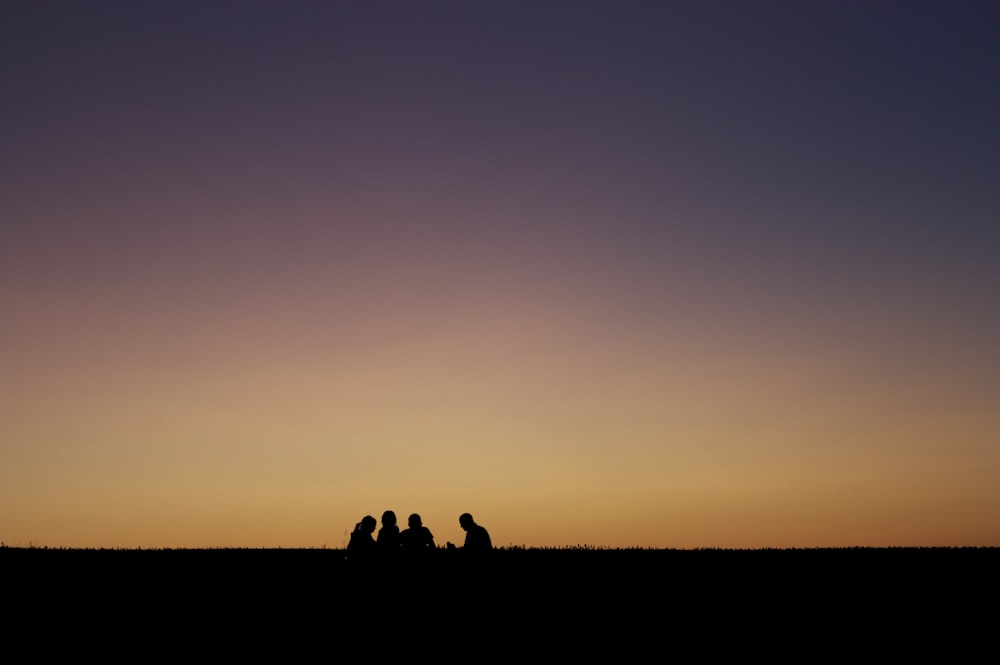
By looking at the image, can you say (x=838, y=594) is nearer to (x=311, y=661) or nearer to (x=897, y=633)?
(x=897, y=633)

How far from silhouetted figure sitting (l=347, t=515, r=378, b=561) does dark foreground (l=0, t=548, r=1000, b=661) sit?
25 cm

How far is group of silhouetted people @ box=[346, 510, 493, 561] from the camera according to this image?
23109 millimetres

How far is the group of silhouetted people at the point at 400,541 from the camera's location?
75.8 ft

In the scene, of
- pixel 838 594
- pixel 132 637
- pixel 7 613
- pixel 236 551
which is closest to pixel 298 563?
pixel 236 551

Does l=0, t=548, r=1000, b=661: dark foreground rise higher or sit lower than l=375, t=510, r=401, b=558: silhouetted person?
lower

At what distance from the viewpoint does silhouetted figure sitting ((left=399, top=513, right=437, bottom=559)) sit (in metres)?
23.4

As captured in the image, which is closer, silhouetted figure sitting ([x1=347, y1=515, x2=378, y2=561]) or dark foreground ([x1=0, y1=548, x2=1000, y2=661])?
dark foreground ([x1=0, y1=548, x2=1000, y2=661])

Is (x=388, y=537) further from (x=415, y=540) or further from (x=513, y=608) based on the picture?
(x=513, y=608)

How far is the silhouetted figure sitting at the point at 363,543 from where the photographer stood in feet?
75.7

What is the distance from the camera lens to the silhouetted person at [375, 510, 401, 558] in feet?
75.8

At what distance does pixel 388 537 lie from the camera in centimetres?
2317

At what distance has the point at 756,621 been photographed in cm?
2081

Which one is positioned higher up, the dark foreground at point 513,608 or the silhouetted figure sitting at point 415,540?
the silhouetted figure sitting at point 415,540

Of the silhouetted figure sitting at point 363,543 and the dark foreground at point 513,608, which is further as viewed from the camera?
the silhouetted figure sitting at point 363,543
